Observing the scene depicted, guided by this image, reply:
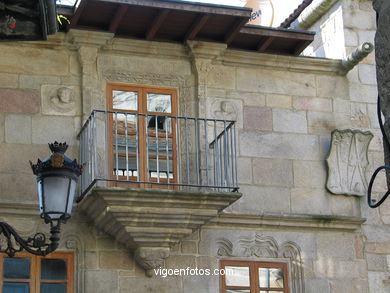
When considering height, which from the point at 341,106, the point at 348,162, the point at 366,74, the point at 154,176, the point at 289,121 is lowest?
the point at 154,176

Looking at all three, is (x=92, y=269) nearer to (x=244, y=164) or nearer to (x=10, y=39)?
(x=244, y=164)

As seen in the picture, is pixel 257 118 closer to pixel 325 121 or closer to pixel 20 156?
pixel 325 121

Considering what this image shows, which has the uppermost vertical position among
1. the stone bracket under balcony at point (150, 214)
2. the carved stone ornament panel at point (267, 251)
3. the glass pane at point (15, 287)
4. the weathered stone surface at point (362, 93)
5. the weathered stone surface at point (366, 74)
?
the weathered stone surface at point (366, 74)

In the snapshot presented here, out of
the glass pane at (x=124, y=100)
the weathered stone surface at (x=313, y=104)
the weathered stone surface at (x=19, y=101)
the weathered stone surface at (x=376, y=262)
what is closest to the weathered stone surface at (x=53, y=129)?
the weathered stone surface at (x=19, y=101)

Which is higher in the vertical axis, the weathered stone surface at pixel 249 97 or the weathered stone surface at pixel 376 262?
the weathered stone surface at pixel 249 97

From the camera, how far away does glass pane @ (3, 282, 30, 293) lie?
434 inches

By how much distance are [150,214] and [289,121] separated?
2602 mm

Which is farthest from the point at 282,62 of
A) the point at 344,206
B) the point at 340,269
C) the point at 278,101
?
the point at 340,269

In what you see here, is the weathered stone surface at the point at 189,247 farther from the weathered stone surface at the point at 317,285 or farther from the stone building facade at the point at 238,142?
the weathered stone surface at the point at 317,285

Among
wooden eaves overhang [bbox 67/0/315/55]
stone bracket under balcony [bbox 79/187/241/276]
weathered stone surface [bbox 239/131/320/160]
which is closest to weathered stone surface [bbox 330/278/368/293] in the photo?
weathered stone surface [bbox 239/131/320/160]

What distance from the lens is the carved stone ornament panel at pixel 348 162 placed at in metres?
12.6

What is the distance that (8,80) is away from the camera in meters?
11.8

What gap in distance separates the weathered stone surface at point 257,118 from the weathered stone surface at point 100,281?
2.63 m

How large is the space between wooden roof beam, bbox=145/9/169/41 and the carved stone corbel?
2677mm
